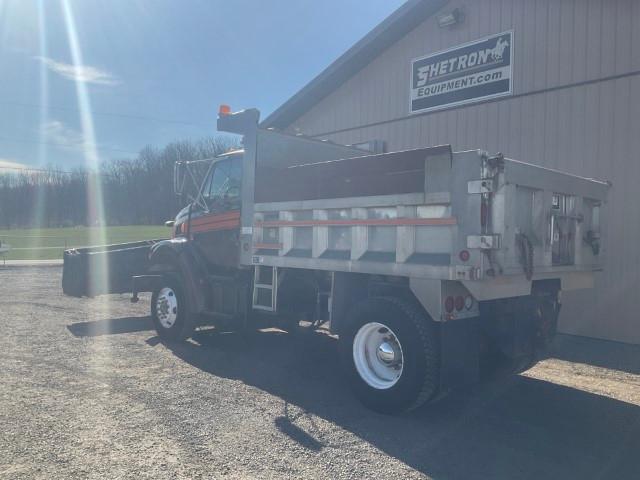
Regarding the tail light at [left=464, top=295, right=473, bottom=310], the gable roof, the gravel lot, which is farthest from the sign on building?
the tail light at [left=464, top=295, right=473, bottom=310]

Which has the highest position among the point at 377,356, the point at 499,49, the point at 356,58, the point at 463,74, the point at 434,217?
the point at 356,58

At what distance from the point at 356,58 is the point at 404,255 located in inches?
336

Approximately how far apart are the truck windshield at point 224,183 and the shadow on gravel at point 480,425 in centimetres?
234

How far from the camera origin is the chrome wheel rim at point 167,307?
27.4ft

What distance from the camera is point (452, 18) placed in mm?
10711

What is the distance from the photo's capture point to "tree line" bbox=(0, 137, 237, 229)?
6550 centimetres

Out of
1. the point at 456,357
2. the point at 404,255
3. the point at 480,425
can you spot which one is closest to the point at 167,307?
the point at 404,255

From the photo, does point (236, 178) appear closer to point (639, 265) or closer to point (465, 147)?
point (465, 147)

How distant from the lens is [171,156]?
6259 centimetres

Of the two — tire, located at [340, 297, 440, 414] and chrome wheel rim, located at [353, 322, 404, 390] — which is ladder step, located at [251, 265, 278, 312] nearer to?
tire, located at [340, 297, 440, 414]

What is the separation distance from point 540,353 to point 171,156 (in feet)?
199

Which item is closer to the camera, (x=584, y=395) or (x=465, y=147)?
(x=584, y=395)

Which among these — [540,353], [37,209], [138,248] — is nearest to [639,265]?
[540,353]

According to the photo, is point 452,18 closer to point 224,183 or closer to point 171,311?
point 224,183
